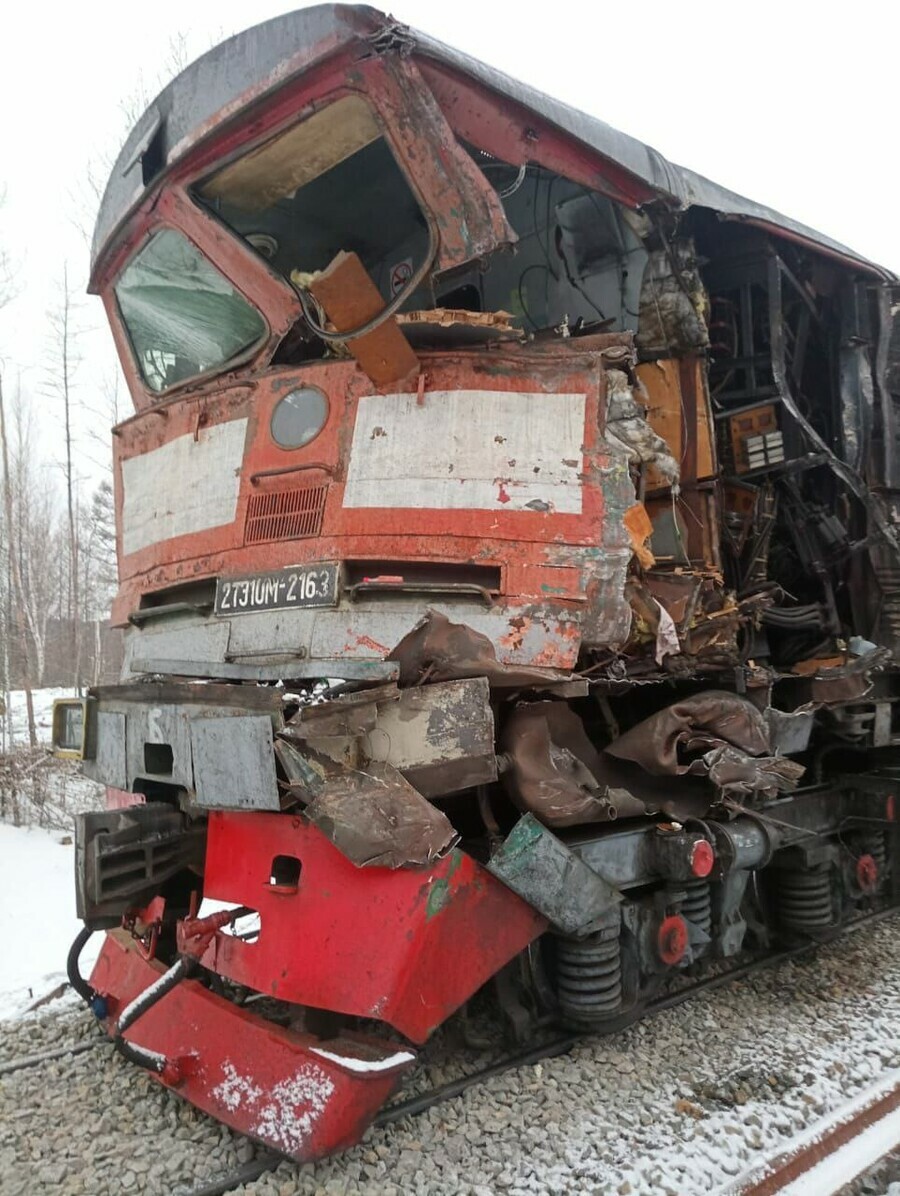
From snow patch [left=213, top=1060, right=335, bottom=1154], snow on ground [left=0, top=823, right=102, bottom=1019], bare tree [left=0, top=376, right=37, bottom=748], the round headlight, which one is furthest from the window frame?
bare tree [left=0, top=376, right=37, bottom=748]

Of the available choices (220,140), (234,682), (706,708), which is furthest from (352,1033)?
(220,140)

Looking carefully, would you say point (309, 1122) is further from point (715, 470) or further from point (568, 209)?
point (568, 209)

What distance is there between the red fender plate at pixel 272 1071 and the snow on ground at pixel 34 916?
1.90 m

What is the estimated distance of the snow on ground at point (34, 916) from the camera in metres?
5.05

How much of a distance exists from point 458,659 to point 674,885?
1671 millimetres

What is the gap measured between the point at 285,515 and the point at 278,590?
1.17 ft

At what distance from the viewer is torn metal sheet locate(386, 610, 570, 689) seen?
9.30 feet

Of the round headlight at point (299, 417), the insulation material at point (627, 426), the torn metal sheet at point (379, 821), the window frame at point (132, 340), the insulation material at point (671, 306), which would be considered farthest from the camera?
the insulation material at point (671, 306)

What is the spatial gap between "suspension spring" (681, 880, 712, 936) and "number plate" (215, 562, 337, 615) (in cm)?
212

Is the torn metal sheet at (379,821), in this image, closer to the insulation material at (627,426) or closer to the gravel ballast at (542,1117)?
the gravel ballast at (542,1117)

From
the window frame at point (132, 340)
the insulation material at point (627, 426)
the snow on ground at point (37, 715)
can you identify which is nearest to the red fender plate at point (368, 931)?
the insulation material at point (627, 426)

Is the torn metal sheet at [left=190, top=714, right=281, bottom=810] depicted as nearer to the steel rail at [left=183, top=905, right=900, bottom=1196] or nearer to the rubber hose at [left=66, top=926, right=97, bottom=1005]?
the steel rail at [left=183, top=905, right=900, bottom=1196]

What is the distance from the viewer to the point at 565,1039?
12.2ft

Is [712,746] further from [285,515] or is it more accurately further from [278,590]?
[285,515]
